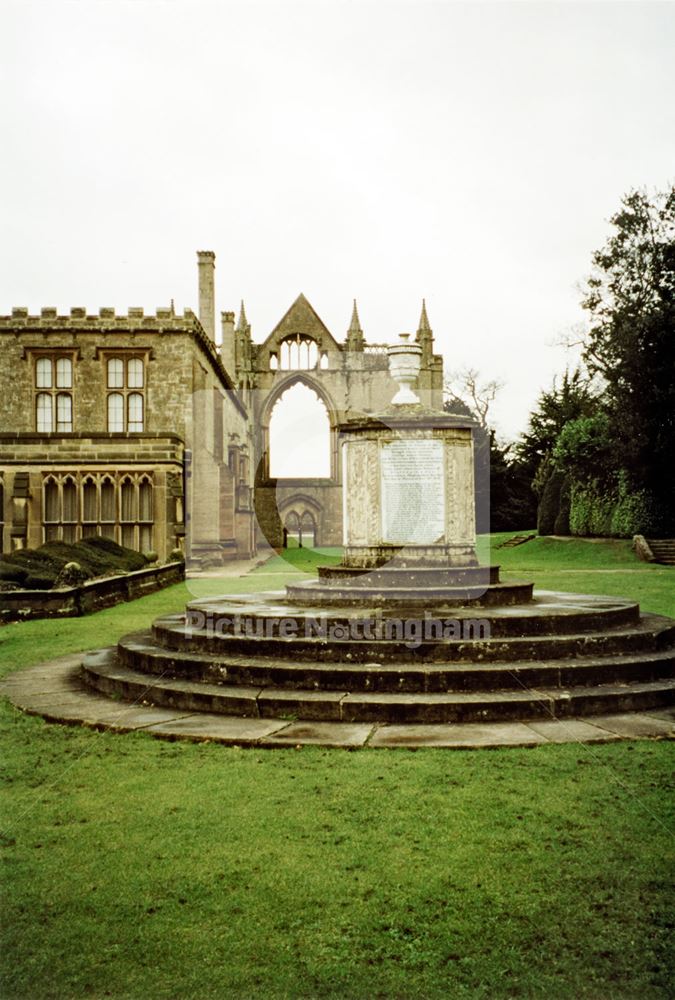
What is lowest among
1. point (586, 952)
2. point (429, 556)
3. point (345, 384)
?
point (586, 952)

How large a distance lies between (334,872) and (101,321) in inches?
1101

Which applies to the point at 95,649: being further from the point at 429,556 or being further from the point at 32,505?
the point at 32,505

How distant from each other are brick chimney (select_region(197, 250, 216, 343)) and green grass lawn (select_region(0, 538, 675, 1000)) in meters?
32.9

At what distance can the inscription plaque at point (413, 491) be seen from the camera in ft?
35.5

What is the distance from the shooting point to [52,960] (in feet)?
10.8

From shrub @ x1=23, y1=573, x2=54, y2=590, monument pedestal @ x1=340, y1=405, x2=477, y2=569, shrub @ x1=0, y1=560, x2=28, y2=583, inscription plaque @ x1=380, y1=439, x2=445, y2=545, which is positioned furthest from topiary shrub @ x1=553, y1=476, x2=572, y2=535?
inscription plaque @ x1=380, y1=439, x2=445, y2=545

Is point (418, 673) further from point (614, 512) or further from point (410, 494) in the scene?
point (614, 512)

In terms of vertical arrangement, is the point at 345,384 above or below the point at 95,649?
above

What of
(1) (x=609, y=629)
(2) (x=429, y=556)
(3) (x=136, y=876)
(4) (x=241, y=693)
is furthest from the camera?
(2) (x=429, y=556)

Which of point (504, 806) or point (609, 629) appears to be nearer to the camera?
point (504, 806)

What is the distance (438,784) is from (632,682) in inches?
129

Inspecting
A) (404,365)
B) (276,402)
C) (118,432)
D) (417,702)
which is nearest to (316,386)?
(276,402)

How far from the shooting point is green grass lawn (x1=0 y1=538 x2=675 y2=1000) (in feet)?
10.5

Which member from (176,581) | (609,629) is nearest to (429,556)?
(609,629)
